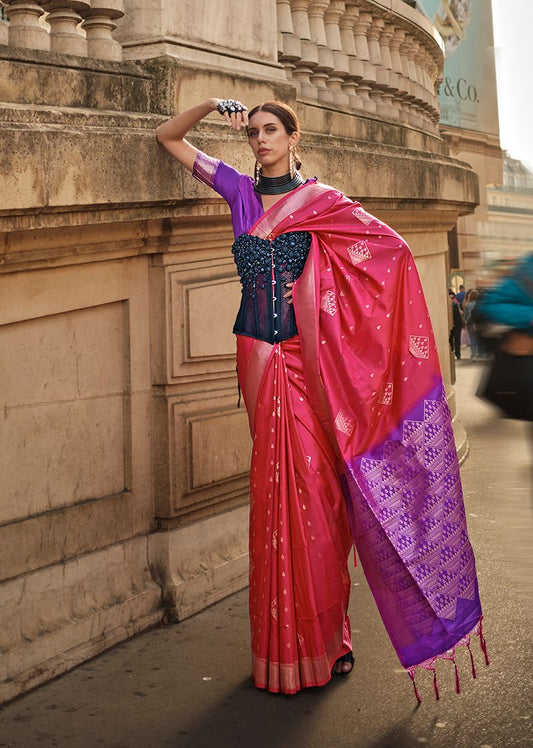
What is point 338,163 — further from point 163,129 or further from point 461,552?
point 461,552

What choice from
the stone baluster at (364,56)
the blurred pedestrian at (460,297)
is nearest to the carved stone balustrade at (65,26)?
the stone baluster at (364,56)

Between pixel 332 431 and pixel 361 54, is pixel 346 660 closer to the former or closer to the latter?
pixel 332 431

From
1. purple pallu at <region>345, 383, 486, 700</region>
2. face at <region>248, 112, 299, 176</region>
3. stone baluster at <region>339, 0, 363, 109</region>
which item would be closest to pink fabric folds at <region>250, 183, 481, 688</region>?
purple pallu at <region>345, 383, 486, 700</region>

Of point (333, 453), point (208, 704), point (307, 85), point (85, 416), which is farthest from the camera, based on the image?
point (307, 85)

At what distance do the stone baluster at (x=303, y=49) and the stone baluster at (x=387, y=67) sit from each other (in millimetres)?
1169

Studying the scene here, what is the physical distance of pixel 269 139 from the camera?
3965 mm

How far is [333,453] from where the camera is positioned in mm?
4012

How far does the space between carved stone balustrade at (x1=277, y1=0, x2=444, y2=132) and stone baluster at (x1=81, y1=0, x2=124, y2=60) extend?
155cm

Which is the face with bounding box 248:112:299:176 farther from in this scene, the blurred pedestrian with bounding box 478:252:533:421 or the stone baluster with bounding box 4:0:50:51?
the blurred pedestrian with bounding box 478:252:533:421

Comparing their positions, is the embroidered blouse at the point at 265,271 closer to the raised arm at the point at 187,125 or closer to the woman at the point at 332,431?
the woman at the point at 332,431

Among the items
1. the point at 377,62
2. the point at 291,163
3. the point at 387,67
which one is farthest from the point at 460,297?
the point at 291,163

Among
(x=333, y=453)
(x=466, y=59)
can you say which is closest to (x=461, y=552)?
(x=333, y=453)

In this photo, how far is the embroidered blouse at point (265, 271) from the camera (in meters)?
3.98

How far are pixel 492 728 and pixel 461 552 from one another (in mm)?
666
